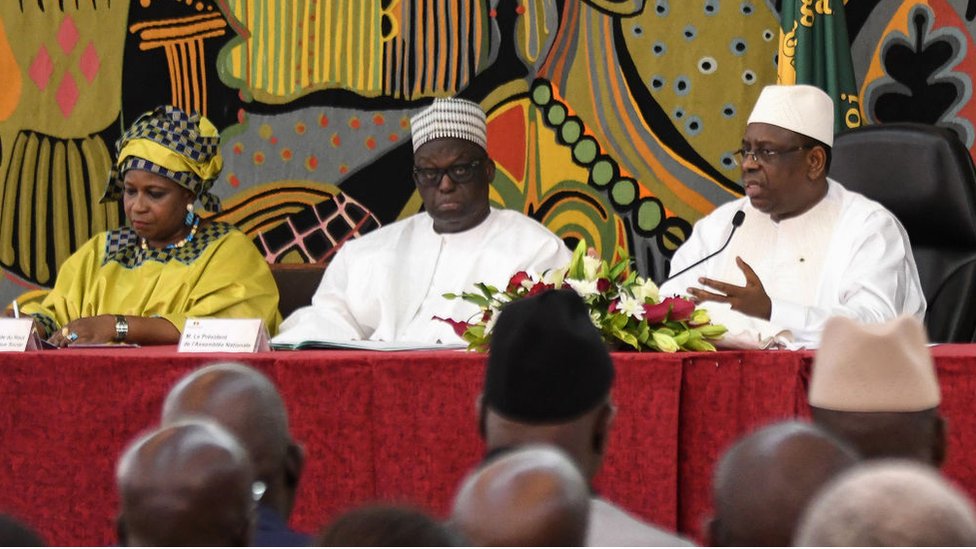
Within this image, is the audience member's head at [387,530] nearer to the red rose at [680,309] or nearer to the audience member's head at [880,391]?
the audience member's head at [880,391]

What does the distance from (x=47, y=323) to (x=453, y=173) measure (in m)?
1.34

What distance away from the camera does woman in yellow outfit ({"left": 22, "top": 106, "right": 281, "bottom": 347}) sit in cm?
459

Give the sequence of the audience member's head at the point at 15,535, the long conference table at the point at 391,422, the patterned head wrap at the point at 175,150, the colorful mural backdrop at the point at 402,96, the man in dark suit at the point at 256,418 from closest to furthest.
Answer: the audience member's head at the point at 15,535
the man in dark suit at the point at 256,418
the long conference table at the point at 391,422
the patterned head wrap at the point at 175,150
the colorful mural backdrop at the point at 402,96

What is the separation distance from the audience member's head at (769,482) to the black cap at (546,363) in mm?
444

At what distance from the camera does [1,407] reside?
3.57 m

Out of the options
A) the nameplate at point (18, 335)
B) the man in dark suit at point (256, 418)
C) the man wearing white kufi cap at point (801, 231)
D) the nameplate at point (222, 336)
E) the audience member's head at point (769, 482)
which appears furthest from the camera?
the man wearing white kufi cap at point (801, 231)

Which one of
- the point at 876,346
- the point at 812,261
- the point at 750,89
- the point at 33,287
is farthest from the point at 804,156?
the point at 33,287

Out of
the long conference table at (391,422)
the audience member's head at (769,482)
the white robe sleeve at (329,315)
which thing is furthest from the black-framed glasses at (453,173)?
the audience member's head at (769,482)

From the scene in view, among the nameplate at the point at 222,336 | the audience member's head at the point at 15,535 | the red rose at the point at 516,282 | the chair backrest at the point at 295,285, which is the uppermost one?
the audience member's head at the point at 15,535

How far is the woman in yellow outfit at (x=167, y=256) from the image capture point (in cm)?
459

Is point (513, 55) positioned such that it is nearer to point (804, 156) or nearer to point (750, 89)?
point (750, 89)

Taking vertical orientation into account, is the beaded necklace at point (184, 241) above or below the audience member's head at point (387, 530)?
below

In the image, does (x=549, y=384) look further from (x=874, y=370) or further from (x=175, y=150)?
(x=175, y=150)

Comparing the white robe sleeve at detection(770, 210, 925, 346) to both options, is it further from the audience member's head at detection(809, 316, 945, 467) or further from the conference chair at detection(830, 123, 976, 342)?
the audience member's head at detection(809, 316, 945, 467)
